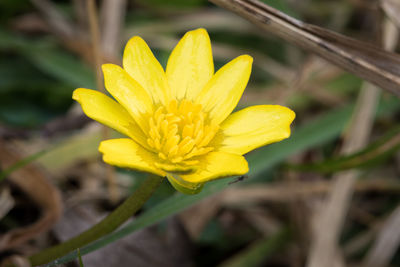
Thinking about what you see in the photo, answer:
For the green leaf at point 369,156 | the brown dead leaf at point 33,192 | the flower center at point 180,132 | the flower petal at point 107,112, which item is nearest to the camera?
the flower petal at point 107,112

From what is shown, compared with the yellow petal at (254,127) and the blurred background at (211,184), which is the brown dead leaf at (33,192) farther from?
the yellow petal at (254,127)

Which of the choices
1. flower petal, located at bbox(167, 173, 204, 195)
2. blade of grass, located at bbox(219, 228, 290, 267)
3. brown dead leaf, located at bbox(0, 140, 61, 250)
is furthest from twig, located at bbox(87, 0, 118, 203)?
flower petal, located at bbox(167, 173, 204, 195)

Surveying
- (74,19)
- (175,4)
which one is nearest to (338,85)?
(175,4)

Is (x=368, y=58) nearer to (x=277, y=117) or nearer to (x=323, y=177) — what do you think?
(x=277, y=117)

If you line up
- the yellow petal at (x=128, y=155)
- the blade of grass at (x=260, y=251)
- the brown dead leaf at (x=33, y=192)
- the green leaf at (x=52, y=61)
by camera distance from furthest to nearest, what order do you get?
1. the green leaf at (x=52, y=61)
2. the blade of grass at (x=260, y=251)
3. the brown dead leaf at (x=33, y=192)
4. the yellow petal at (x=128, y=155)

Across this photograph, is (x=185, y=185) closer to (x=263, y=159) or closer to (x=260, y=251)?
(x=263, y=159)

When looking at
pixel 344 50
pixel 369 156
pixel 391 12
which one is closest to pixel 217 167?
pixel 344 50

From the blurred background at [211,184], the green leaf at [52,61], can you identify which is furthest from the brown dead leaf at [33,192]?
the green leaf at [52,61]
